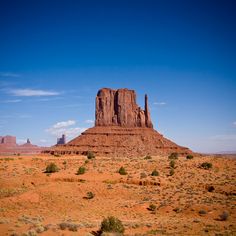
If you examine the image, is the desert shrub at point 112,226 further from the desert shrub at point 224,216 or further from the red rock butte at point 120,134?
the red rock butte at point 120,134

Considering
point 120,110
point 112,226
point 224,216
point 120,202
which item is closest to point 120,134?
point 120,110

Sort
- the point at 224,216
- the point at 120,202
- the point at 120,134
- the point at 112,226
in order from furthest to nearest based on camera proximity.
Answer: the point at 120,134
the point at 120,202
the point at 224,216
the point at 112,226

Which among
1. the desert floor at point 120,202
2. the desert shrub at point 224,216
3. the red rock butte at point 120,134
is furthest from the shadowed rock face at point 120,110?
the desert shrub at point 224,216

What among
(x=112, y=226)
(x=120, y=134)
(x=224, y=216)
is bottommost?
(x=224, y=216)

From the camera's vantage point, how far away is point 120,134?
108188 mm

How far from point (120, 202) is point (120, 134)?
262ft

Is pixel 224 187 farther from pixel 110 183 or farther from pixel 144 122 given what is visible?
pixel 144 122

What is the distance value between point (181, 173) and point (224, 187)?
9546mm

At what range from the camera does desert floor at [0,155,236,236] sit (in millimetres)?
18767

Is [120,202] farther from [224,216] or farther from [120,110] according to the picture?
[120,110]

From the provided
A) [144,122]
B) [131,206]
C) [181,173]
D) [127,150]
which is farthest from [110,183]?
[144,122]

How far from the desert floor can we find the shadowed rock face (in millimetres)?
77740

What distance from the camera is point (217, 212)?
24.4m

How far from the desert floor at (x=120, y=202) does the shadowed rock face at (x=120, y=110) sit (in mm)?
77740
